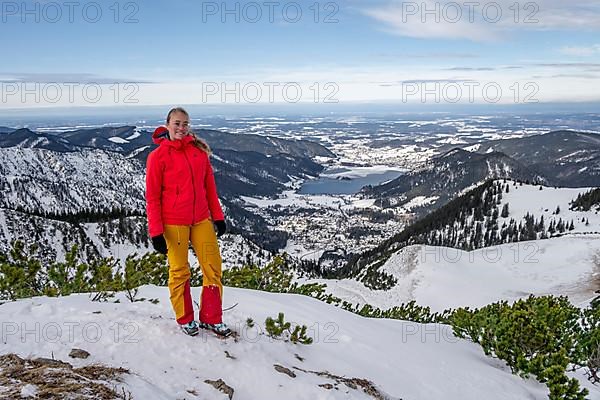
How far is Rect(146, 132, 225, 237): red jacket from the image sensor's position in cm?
543

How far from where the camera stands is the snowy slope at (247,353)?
479 cm

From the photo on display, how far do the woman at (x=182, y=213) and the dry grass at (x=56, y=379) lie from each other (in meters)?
1.49

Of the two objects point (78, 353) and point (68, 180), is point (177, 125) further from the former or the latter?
point (68, 180)

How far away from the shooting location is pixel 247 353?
18.2ft

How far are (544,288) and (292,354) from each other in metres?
31.8

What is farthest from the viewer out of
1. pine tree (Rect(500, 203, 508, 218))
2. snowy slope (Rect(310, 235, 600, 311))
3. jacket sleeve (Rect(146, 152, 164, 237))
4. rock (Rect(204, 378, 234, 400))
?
pine tree (Rect(500, 203, 508, 218))

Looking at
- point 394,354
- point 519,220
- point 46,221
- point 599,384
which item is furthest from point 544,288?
point 519,220

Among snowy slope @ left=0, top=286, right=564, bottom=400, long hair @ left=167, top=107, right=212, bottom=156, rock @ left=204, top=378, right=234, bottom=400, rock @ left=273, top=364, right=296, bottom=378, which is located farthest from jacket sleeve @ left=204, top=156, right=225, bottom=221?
rock @ left=204, top=378, right=234, bottom=400

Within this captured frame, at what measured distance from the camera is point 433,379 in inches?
253

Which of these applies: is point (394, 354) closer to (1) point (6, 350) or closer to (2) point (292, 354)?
(2) point (292, 354)

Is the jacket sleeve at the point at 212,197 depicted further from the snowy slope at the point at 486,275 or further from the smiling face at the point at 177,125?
the snowy slope at the point at 486,275

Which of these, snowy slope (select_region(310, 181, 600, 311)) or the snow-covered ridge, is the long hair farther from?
the snow-covered ridge

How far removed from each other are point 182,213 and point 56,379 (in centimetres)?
231

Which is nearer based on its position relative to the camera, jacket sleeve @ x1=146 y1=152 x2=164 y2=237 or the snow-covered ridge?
jacket sleeve @ x1=146 y1=152 x2=164 y2=237
